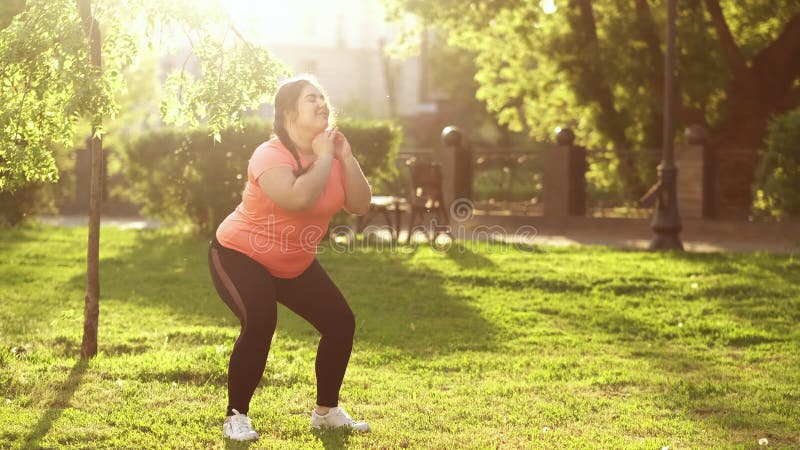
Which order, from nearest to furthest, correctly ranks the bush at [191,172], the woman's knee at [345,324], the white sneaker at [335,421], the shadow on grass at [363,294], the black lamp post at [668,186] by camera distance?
the woman's knee at [345,324], the white sneaker at [335,421], the shadow on grass at [363,294], the black lamp post at [668,186], the bush at [191,172]

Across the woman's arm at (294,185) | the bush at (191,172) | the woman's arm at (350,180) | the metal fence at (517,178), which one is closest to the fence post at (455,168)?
the metal fence at (517,178)

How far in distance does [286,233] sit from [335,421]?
1.14 m

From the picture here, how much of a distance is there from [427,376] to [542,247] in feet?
25.7

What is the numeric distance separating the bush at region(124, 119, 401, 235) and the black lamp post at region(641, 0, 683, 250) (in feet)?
13.2

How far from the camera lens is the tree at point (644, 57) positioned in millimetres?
21062

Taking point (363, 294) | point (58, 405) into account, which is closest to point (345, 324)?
point (58, 405)

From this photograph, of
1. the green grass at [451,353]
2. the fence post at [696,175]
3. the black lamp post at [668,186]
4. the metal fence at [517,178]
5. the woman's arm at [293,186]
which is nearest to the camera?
the woman's arm at [293,186]

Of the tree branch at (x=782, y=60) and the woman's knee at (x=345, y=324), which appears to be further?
the tree branch at (x=782, y=60)

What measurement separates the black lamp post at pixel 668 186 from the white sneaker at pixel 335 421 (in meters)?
10.1

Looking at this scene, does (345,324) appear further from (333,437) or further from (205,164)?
(205,164)

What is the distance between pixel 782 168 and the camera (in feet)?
55.1

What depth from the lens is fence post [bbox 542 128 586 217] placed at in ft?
68.0

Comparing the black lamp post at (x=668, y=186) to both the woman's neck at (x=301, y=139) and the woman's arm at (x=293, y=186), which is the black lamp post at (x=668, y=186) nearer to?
the woman's neck at (x=301, y=139)

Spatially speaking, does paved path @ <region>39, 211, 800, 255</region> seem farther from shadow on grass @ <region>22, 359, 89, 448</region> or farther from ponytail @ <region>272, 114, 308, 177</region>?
ponytail @ <region>272, 114, 308, 177</region>
